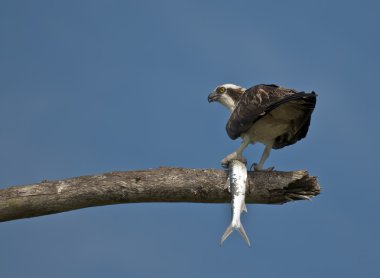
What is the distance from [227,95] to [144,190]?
3552 mm

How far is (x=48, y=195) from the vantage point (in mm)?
8242

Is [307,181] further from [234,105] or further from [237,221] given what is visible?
[234,105]

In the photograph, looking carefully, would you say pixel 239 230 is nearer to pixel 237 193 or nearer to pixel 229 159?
pixel 237 193

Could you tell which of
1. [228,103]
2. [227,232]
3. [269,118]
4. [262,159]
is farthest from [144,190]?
[228,103]

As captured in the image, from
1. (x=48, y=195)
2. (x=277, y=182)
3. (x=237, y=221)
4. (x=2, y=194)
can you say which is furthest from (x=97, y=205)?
(x=277, y=182)

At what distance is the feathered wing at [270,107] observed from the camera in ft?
30.2

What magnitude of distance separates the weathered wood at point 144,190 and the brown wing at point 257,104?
Answer: 92 centimetres

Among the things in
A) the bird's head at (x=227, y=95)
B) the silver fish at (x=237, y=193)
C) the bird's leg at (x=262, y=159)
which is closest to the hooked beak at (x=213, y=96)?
the bird's head at (x=227, y=95)

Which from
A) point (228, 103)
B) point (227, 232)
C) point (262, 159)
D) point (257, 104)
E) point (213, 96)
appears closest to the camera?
point (227, 232)

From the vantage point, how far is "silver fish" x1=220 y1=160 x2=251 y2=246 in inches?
334

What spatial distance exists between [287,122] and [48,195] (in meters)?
3.77

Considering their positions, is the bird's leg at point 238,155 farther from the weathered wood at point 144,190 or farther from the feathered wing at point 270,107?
the weathered wood at point 144,190

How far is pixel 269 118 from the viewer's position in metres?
9.95

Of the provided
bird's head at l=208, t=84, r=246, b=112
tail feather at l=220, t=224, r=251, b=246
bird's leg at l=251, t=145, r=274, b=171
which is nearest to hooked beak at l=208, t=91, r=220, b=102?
bird's head at l=208, t=84, r=246, b=112
